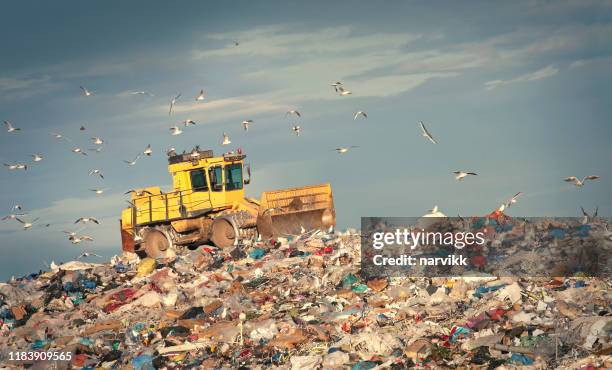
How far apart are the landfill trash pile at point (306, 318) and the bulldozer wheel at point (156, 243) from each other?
4.08m

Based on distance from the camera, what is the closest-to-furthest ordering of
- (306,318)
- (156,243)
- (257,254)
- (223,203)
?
1. (306,318)
2. (257,254)
3. (223,203)
4. (156,243)

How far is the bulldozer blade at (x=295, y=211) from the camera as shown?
812 inches

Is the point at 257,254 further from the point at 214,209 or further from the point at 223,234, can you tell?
the point at 214,209

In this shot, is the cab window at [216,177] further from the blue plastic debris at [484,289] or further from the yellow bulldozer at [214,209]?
the blue plastic debris at [484,289]

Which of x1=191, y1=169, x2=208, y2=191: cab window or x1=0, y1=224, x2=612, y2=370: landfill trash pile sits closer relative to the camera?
x1=0, y1=224, x2=612, y2=370: landfill trash pile

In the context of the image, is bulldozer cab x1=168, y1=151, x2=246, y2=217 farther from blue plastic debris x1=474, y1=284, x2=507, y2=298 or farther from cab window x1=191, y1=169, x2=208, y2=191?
blue plastic debris x1=474, y1=284, x2=507, y2=298

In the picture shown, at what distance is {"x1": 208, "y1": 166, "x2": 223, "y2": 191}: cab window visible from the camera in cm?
2167

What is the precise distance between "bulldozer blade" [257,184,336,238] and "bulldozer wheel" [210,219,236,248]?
2.37 feet

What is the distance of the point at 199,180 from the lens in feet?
71.5

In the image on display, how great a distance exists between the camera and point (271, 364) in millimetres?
11039

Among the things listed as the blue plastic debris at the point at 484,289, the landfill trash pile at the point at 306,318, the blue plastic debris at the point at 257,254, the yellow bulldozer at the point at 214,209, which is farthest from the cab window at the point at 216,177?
the blue plastic debris at the point at 484,289

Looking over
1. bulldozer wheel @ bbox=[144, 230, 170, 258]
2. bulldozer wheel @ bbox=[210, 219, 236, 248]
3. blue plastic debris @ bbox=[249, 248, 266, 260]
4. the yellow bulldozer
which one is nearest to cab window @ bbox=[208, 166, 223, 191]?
→ the yellow bulldozer

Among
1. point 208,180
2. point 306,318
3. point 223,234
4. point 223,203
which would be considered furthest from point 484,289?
point 208,180

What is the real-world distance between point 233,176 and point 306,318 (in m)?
9.54
